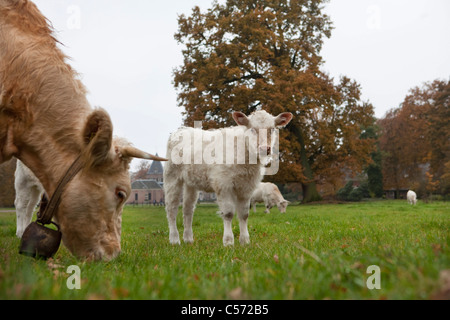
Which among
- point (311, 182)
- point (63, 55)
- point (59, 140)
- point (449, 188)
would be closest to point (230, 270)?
point (59, 140)

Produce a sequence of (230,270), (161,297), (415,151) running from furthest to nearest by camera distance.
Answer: (415,151), (230,270), (161,297)

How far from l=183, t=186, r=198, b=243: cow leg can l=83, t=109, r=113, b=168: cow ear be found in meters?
3.84

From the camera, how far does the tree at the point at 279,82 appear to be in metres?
23.0

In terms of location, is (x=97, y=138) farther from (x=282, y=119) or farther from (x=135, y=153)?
(x=282, y=119)

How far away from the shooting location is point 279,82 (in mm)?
22641

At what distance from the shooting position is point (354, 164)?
31828 millimetres

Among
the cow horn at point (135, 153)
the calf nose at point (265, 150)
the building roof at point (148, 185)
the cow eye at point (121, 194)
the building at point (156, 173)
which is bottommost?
the cow eye at point (121, 194)

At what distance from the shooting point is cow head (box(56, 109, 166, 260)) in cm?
336

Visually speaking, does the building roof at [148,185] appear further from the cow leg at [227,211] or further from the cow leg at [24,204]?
the cow leg at [227,211]

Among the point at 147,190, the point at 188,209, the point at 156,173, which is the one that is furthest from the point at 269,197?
the point at 156,173

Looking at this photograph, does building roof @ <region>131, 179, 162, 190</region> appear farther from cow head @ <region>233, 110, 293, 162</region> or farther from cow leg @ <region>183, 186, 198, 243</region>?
cow head @ <region>233, 110, 293, 162</region>

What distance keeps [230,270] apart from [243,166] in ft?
11.6

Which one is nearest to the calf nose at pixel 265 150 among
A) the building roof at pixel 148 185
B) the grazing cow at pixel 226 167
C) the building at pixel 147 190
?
the grazing cow at pixel 226 167

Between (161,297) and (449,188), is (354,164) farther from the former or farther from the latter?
(161,297)
